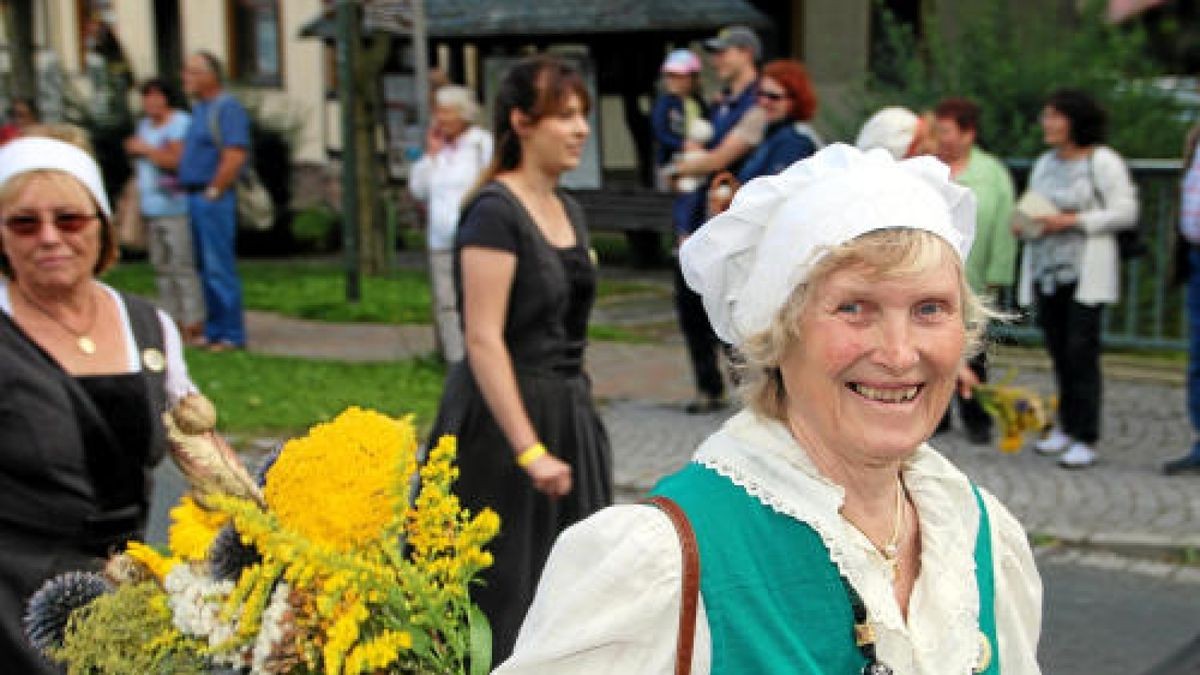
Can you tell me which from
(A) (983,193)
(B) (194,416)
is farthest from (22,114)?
(B) (194,416)

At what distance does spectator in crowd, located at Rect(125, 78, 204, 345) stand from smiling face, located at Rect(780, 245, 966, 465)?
37.4ft

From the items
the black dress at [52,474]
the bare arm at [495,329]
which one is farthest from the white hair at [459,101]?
the black dress at [52,474]

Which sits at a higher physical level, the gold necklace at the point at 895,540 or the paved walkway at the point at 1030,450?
the gold necklace at the point at 895,540

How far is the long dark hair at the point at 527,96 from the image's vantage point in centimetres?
466

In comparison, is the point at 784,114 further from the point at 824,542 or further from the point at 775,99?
the point at 824,542

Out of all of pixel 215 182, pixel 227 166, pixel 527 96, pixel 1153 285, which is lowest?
pixel 1153 285

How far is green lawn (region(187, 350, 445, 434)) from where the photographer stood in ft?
33.6

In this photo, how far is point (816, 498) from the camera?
220 cm

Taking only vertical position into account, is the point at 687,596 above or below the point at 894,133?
below

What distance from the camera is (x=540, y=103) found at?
15.3 feet

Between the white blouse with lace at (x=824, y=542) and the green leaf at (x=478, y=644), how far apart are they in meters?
0.21

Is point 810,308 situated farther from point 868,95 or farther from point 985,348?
point 868,95

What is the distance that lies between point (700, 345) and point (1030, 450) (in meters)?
2.06

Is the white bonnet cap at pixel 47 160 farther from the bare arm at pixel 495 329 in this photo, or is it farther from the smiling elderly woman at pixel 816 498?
the smiling elderly woman at pixel 816 498
